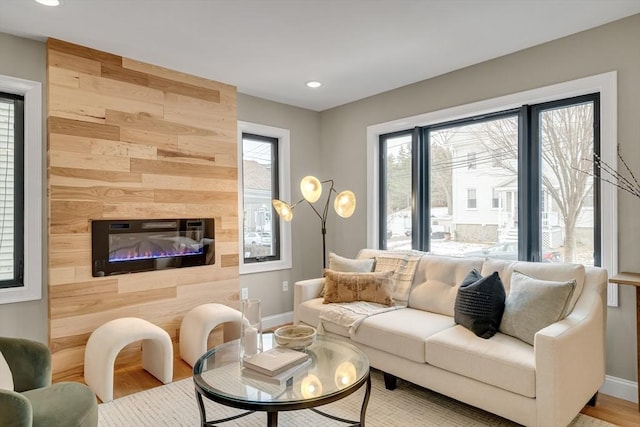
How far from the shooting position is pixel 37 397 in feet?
5.81

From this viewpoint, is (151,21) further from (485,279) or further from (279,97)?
(485,279)

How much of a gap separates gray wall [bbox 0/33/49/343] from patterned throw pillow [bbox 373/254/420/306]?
266 cm

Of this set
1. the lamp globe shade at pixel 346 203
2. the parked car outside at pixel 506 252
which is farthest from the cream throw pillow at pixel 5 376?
the parked car outside at pixel 506 252

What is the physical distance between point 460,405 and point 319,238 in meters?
2.58

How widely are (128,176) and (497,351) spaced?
298 centimetres

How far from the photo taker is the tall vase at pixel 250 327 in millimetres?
2082

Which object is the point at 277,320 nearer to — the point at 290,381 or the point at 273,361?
the point at 273,361

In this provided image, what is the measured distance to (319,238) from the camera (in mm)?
4719

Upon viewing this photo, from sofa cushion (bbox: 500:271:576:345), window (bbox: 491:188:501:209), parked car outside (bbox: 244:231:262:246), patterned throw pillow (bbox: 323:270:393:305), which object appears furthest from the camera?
parked car outside (bbox: 244:231:262:246)

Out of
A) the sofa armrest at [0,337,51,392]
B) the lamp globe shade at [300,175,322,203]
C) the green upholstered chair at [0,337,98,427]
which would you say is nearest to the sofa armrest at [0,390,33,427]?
the green upholstered chair at [0,337,98,427]

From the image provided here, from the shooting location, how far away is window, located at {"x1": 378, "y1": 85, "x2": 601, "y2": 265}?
2.87m

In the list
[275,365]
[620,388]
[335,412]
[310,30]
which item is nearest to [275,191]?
[310,30]

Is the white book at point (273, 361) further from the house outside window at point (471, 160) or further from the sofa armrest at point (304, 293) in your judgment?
the house outside window at point (471, 160)

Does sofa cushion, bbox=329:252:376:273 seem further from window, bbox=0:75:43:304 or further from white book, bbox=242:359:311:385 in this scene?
window, bbox=0:75:43:304
